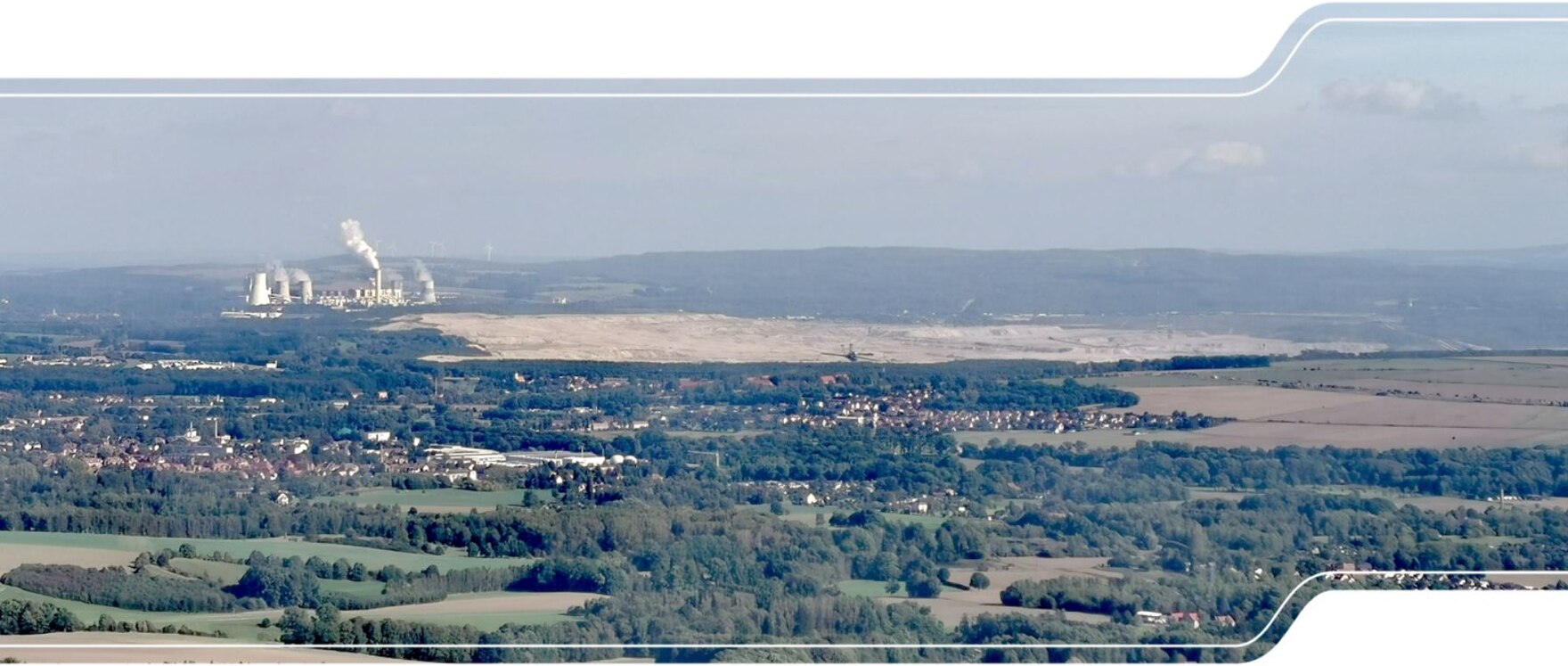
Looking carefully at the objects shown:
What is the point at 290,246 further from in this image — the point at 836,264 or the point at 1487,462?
the point at 1487,462

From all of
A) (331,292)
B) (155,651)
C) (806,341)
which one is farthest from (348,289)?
(806,341)

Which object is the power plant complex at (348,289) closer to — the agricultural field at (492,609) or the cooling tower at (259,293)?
the cooling tower at (259,293)

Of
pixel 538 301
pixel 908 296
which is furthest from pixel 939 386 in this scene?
pixel 538 301

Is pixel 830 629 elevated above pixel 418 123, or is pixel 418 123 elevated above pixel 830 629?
pixel 418 123

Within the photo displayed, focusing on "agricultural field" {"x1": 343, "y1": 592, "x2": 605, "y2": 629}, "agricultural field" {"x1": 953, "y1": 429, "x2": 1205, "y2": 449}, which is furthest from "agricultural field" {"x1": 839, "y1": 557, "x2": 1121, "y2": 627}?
"agricultural field" {"x1": 343, "y1": 592, "x2": 605, "y2": 629}

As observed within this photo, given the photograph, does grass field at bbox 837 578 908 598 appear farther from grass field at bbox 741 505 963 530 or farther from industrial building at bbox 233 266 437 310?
industrial building at bbox 233 266 437 310
